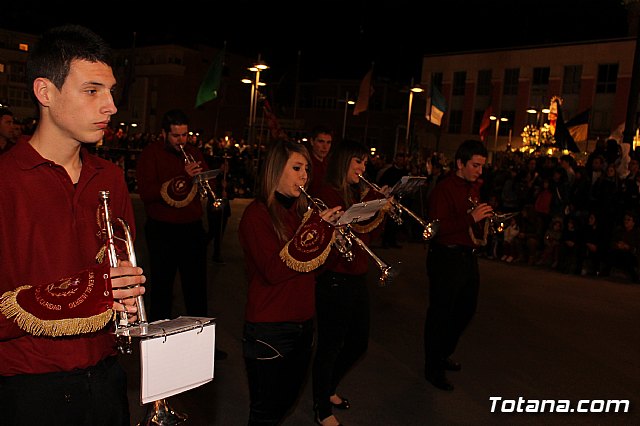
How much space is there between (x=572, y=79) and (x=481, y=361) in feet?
129

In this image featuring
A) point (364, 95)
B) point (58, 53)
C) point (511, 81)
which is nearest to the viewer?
point (58, 53)

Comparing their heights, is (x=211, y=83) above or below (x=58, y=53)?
above

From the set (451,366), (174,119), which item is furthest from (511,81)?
(174,119)

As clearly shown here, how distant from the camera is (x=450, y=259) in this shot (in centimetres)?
540

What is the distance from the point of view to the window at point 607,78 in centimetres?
3804

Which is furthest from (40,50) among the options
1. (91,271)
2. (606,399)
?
(606,399)

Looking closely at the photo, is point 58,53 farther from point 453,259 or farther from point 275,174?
point 453,259

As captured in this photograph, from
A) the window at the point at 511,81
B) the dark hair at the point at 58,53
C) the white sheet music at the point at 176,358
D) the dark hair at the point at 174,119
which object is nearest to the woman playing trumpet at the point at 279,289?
the white sheet music at the point at 176,358

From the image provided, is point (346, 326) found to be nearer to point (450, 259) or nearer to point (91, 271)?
point (450, 259)

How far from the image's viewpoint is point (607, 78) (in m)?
38.5

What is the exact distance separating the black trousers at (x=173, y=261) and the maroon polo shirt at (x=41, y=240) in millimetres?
3380

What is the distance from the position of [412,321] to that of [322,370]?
11.3ft

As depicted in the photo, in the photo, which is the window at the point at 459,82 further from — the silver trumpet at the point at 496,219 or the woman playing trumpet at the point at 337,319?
the woman playing trumpet at the point at 337,319

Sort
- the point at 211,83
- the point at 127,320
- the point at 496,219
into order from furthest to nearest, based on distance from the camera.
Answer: the point at 211,83
the point at 496,219
the point at 127,320
